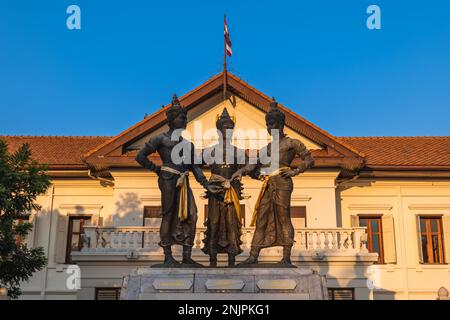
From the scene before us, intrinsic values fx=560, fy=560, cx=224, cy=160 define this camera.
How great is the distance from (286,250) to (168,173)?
6.70 feet

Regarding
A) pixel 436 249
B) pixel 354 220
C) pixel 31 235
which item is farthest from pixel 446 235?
pixel 31 235

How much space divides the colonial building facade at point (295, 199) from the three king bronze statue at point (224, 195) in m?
9.20

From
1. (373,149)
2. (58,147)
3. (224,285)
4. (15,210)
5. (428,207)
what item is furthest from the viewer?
(58,147)

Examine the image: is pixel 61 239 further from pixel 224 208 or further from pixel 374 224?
pixel 224 208

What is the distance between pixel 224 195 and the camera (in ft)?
26.8

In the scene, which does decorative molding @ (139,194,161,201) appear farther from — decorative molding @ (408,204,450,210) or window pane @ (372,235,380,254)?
decorative molding @ (408,204,450,210)

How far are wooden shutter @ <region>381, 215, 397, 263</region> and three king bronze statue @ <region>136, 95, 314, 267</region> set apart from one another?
11974 mm

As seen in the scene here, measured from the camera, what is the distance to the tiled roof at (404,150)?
64.8 ft

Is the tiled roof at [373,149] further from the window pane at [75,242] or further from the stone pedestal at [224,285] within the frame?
the stone pedestal at [224,285]

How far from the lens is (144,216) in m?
18.5

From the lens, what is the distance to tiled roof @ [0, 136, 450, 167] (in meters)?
19.8

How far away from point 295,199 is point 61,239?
8072 millimetres
